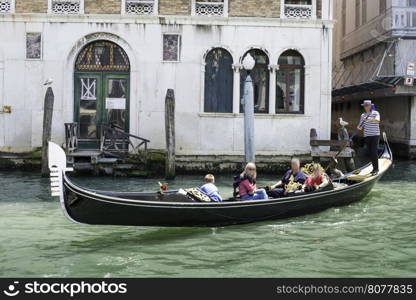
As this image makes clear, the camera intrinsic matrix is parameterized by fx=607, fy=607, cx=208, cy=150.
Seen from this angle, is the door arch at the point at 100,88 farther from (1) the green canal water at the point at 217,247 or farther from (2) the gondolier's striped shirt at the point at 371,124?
(2) the gondolier's striped shirt at the point at 371,124

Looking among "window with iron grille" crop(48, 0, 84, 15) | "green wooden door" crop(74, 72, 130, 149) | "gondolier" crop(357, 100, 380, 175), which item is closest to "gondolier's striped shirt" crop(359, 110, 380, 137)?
"gondolier" crop(357, 100, 380, 175)

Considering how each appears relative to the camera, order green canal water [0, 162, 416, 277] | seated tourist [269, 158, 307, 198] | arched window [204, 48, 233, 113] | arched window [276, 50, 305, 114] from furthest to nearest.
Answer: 1. arched window [276, 50, 305, 114]
2. arched window [204, 48, 233, 113]
3. seated tourist [269, 158, 307, 198]
4. green canal water [0, 162, 416, 277]

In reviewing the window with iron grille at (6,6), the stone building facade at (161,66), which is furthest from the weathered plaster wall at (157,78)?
the window with iron grille at (6,6)

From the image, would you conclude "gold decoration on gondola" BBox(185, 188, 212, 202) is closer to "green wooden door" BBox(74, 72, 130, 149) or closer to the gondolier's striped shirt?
the gondolier's striped shirt

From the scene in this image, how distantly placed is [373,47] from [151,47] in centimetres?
871

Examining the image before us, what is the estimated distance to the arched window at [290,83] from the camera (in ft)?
45.1

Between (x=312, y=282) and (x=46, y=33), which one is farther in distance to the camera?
(x=46, y=33)

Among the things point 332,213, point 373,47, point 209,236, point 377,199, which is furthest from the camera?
point 373,47

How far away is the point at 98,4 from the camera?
13.5m

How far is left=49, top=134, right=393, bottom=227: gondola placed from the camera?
6.36 m

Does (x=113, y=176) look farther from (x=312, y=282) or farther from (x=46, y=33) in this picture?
(x=312, y=282)

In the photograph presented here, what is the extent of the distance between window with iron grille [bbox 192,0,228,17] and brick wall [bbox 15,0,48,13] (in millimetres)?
3322

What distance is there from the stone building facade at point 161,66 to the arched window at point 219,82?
0.02 meters

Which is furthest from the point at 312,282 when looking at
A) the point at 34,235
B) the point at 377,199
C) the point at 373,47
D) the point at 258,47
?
the point at 373,47
